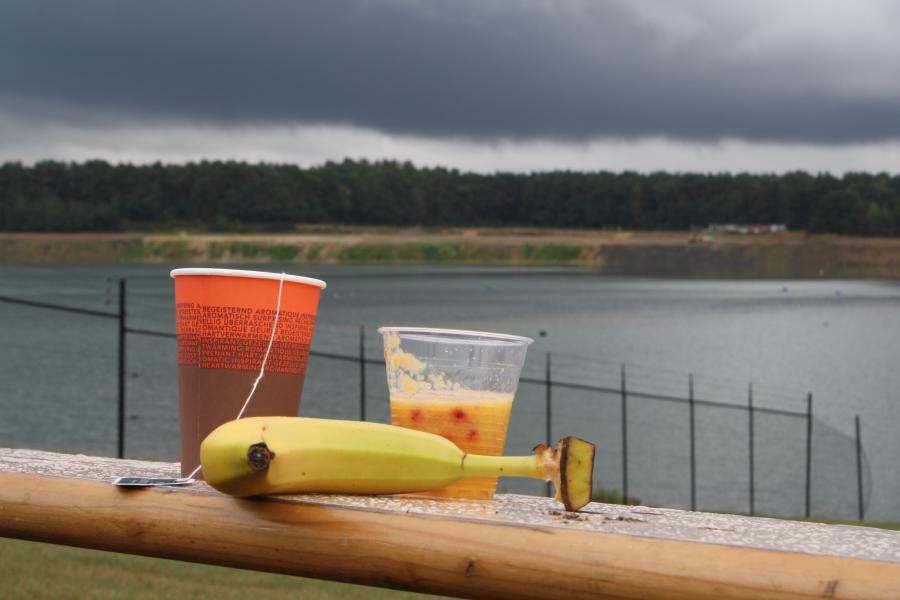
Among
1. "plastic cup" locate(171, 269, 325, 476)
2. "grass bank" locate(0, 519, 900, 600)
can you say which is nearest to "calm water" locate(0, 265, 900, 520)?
"grass bank" locate(0, 519, 900, 600)

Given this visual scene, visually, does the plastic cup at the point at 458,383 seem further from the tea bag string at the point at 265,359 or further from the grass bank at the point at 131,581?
the grass bank at the point at 131,581

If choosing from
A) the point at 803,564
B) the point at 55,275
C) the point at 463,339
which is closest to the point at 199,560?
the point at 463,339

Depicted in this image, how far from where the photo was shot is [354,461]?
6.73 ft

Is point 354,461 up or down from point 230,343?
down

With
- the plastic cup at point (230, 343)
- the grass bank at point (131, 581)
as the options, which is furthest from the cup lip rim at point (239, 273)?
the grass bank at point (131, 581)

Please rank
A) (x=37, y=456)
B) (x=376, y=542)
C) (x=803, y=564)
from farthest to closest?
(x=37, y=456) → (x=376, y=542) → (x=803, y=564)

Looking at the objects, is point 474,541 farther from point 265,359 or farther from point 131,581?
point 131,581

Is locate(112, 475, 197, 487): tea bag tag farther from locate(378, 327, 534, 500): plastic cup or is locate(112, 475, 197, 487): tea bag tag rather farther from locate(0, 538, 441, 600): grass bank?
locate(0, 538, 441, 600): grass bank

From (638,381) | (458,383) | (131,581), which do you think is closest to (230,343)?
(458,383)

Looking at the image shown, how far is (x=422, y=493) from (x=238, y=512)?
13.9 inches

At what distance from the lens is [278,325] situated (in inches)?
90.9

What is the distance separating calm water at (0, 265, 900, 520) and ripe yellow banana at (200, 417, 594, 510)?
15046 millimetres

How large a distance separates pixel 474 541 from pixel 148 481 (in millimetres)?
709

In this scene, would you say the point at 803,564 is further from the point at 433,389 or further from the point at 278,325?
the point at 278,325
